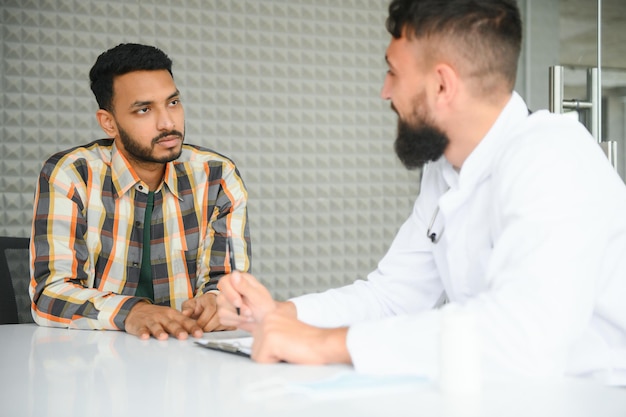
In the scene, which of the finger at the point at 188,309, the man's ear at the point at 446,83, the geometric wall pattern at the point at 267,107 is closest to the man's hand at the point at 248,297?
the finger at the point at 188,309

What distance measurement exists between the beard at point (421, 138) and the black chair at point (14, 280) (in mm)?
1506

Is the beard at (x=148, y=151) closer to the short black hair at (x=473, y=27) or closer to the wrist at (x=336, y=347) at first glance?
the short black hair at (x=473, y=27)

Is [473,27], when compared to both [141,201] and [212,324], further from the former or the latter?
[141,201]

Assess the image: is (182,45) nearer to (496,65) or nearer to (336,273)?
(336,273)

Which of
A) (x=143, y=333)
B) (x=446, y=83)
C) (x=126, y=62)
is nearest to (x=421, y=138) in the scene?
(x=446, y=83)

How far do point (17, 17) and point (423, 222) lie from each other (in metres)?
2.60

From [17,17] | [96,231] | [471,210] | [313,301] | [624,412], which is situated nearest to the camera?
[624,412]

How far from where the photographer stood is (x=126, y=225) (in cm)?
273

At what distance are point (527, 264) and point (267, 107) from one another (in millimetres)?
2956

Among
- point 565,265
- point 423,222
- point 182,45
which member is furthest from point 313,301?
point 182,45

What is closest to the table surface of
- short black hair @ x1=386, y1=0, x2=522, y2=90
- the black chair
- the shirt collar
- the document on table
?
the document on table

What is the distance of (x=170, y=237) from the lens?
2801mm

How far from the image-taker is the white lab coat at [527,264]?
135 centimetres

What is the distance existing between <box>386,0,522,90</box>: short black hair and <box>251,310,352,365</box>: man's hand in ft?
2.34
